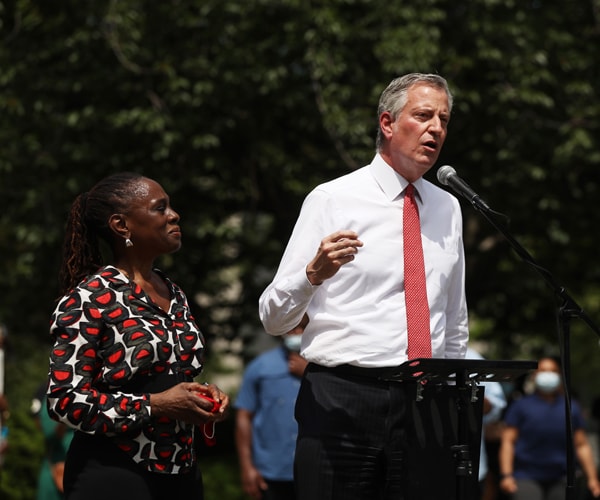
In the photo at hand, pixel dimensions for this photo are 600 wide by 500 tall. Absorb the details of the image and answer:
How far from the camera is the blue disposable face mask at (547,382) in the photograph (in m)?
10.2

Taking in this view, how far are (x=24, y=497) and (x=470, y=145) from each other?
6.21 m

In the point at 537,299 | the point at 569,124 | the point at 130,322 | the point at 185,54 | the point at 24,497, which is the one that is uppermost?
the point at 185,54

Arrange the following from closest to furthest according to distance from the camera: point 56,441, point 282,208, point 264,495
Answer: point 56,441
point 264,495
point 282,208

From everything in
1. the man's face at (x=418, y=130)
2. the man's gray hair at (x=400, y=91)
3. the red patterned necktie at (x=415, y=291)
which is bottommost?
the red patterned necktie at (x=415, y=291)

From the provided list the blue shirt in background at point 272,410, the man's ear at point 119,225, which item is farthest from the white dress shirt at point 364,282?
the blue shirt in background at point 272,410

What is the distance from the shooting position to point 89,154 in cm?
1267

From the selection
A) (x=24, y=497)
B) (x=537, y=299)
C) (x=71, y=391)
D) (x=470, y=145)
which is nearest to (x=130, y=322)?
(x=71, y=391)

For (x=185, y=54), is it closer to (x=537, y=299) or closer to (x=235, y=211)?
(x=235, y=211)

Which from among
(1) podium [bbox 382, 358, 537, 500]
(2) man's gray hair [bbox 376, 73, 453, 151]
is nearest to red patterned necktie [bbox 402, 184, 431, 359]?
(1) podium [bbox 382, 358, 537, 500]

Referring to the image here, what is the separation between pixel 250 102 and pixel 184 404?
30.0 feet

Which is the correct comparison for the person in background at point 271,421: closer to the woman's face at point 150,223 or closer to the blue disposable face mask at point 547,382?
the blue disposable face mask at point 547,382

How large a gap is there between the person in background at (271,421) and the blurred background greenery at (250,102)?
3.14 m

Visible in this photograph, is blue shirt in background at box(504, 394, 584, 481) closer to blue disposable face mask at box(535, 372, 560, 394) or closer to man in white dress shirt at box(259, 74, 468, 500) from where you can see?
blue disposable face mask at box(535, 372, 560, 394)

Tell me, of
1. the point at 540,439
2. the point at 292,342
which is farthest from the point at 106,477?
the point at 540,439
